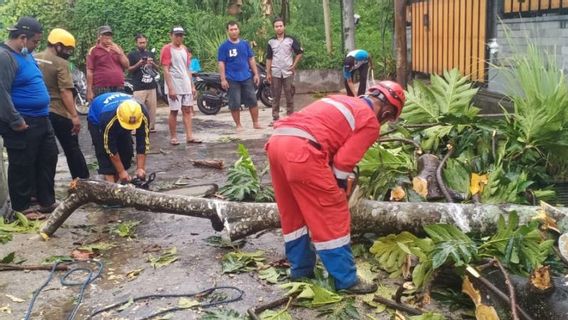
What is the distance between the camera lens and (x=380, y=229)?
4.23 meters

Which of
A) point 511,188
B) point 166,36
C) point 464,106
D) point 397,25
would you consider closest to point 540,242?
point 511,188

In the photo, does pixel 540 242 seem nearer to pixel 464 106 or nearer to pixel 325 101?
pixel 325 101

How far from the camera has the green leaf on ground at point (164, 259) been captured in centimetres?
448

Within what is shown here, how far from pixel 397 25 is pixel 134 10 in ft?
29.5

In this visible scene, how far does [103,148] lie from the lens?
5902mm

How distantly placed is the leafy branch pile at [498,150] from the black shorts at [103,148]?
262cm

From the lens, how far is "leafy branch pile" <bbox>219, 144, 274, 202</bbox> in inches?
205

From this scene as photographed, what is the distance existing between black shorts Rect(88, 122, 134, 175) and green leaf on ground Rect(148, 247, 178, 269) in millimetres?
1624

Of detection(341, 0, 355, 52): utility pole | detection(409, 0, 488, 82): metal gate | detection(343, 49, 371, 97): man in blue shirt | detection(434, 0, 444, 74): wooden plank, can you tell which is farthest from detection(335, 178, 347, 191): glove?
detection(341, 0, 355, 52): utility pole

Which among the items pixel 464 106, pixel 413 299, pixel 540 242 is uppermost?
pixel 464 106

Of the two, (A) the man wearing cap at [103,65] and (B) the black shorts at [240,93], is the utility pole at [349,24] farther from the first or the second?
(A) the man wearing cap at [103,65]

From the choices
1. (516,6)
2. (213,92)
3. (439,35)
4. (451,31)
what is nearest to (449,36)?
(451,31)

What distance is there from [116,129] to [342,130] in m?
2.92

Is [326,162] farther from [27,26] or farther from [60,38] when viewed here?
[60,38]
